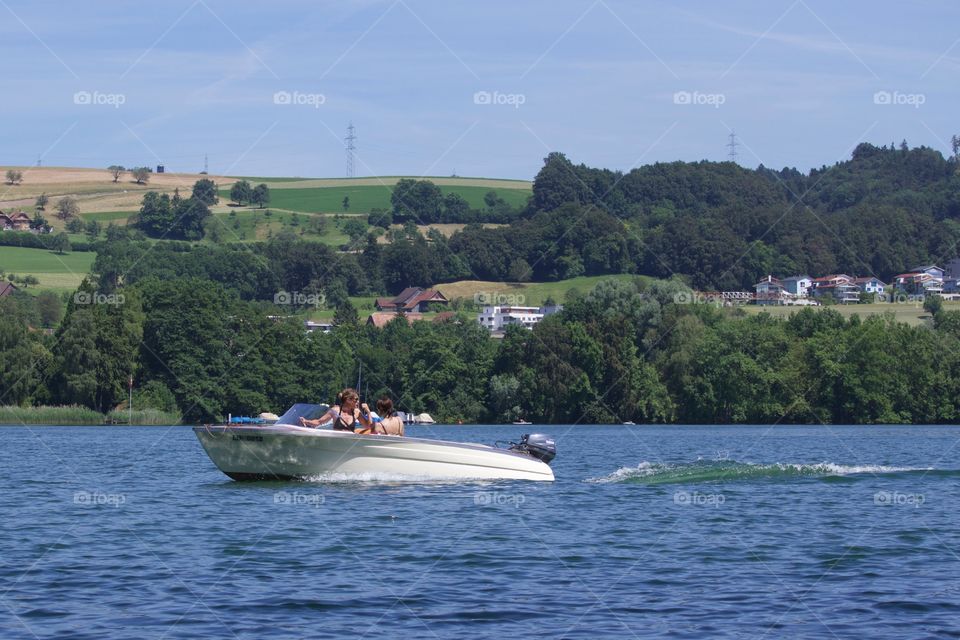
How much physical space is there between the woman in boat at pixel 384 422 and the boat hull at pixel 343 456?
0.40m

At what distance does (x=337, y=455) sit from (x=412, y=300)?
146 metres

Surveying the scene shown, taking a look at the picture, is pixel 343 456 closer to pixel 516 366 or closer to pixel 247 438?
pixel 247 438

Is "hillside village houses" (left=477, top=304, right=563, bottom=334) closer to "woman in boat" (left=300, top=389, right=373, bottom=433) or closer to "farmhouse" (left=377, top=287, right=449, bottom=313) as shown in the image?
"farmhouse" (left=377, top=287, right=449, bottom=313)

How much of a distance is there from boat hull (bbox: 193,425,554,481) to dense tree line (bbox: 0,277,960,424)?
2600 inches

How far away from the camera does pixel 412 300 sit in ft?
587

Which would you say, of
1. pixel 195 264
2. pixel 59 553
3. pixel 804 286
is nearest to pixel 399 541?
pixel 59 553

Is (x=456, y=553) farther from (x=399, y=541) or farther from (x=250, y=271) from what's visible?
(x=250, y=271)

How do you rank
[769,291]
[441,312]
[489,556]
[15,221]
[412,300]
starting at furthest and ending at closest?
[15,221] → [769,291] → [412,300] → [441,312] → [489,556]

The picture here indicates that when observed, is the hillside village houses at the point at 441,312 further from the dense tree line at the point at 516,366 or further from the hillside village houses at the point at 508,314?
the dense tree line at the point at 516,366

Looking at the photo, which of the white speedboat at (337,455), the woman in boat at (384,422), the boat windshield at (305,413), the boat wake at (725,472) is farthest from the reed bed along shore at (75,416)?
the woman in boat at (384,422)

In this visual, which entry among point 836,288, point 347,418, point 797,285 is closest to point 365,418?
→ point 347,418

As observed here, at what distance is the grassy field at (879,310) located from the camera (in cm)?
13600

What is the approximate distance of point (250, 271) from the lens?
172m

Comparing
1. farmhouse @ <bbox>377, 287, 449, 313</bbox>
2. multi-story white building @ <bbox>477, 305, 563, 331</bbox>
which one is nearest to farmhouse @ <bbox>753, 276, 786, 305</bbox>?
multi-story white building @ <bbox>477, 305, 563, 331</bbox>
